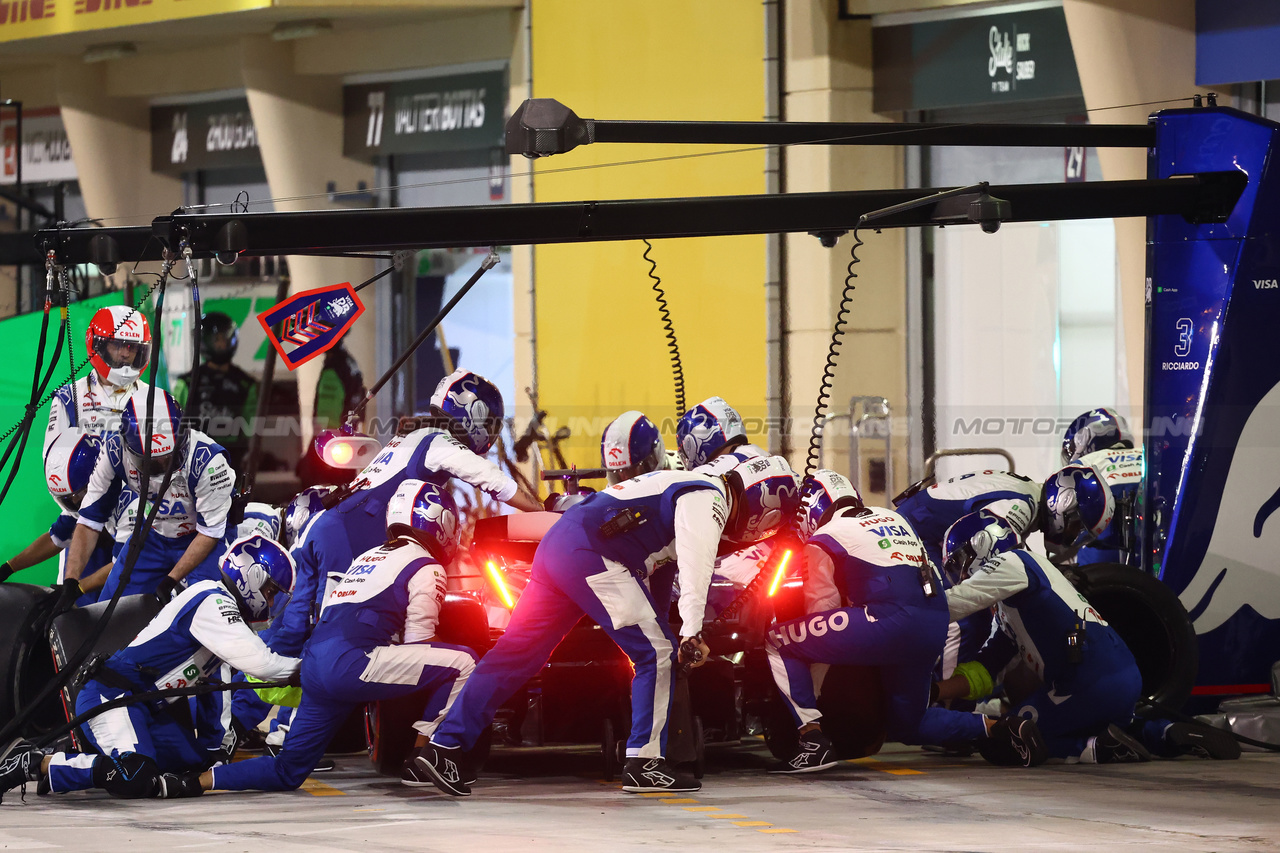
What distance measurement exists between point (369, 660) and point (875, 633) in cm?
217

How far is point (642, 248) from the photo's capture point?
46.9ft

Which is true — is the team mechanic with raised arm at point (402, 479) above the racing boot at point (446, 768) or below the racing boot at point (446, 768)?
above

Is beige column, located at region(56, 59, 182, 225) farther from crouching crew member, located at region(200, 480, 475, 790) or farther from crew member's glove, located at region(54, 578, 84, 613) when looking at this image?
crouching crew member, located at region(200, 480, 475, 790)

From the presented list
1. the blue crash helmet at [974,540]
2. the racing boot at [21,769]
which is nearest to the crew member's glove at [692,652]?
the blue crash helmet at [974,540]

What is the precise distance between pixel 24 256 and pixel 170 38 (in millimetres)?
3214

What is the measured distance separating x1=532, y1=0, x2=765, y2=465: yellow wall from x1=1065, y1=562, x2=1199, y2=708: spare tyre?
5.42 m

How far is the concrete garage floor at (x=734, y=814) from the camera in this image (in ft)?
18.2

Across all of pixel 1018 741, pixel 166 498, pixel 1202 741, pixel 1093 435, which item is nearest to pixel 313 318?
pixel 166 498

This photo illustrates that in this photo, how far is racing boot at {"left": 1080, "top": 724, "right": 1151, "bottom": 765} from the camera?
25.4ft

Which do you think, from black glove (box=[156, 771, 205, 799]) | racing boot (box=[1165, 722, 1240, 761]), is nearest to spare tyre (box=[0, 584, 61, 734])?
black glove (box=[156, 771, 205, 799])

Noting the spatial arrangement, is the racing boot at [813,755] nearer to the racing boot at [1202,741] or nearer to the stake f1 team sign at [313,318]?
the racing boot at [1202,741]

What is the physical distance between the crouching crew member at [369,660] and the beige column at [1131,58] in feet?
21.7

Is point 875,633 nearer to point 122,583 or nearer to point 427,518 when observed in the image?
point 427,518

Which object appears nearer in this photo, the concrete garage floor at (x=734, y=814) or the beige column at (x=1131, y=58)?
the concrete garage floor at (x=734, y=814)
